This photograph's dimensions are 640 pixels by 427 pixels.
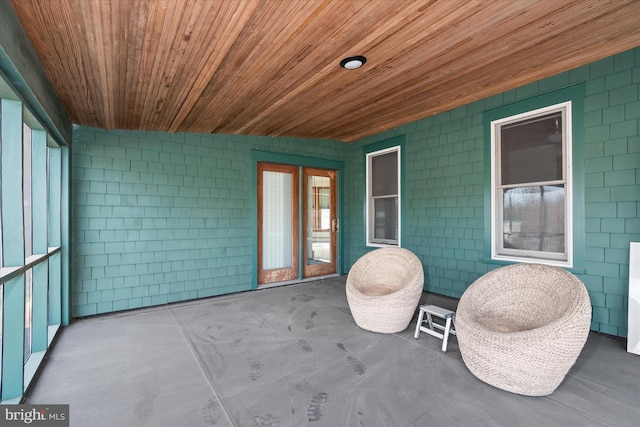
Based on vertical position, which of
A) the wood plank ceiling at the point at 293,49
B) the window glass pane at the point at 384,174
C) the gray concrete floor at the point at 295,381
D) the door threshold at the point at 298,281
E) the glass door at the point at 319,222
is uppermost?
the wood plank ceiling at the point at 293,49

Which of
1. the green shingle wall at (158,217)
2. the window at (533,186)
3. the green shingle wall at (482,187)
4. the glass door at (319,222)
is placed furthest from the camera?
the glass door at (319,222)

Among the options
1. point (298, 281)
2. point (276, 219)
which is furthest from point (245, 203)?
point (298, 281)

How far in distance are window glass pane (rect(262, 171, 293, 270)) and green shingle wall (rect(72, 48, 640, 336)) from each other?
1.33ft

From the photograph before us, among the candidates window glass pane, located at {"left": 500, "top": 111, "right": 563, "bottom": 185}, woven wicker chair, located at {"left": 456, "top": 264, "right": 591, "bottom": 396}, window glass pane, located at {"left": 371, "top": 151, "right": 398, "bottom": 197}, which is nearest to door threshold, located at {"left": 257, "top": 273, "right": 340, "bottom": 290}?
window glass pane, located at {"left": 371, "top": 151, "right": 398, "bottom": 197}

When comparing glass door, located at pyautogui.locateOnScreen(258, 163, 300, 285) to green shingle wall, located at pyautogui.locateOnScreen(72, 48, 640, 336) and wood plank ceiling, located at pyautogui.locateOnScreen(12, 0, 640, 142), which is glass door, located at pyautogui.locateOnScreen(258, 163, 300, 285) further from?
wood plank ceiling, located at pyautogui.locateOnScreen(12, 0, 640, 142)

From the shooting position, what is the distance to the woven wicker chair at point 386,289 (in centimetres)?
319

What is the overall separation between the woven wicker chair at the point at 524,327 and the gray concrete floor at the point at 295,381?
0.49ft

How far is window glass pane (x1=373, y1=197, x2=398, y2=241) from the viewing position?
5.54m

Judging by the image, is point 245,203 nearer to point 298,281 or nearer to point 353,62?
point 298,281

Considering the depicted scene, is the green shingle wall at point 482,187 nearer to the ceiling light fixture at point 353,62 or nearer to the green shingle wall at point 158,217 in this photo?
the ceiling light fixture at point 353,62

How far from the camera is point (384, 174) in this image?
18.8ft

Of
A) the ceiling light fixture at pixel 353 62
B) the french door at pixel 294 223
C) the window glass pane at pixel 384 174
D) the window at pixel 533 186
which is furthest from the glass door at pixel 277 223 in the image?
the window at pixel 533 186

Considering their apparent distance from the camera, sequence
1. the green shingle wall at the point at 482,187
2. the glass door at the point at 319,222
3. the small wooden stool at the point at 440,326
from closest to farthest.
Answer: the small wooden stool at the point at 440,326, the green shingle wall at the point at 482,187, the glass door at the point at 319,222

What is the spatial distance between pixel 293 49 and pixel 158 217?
3.18 metres
